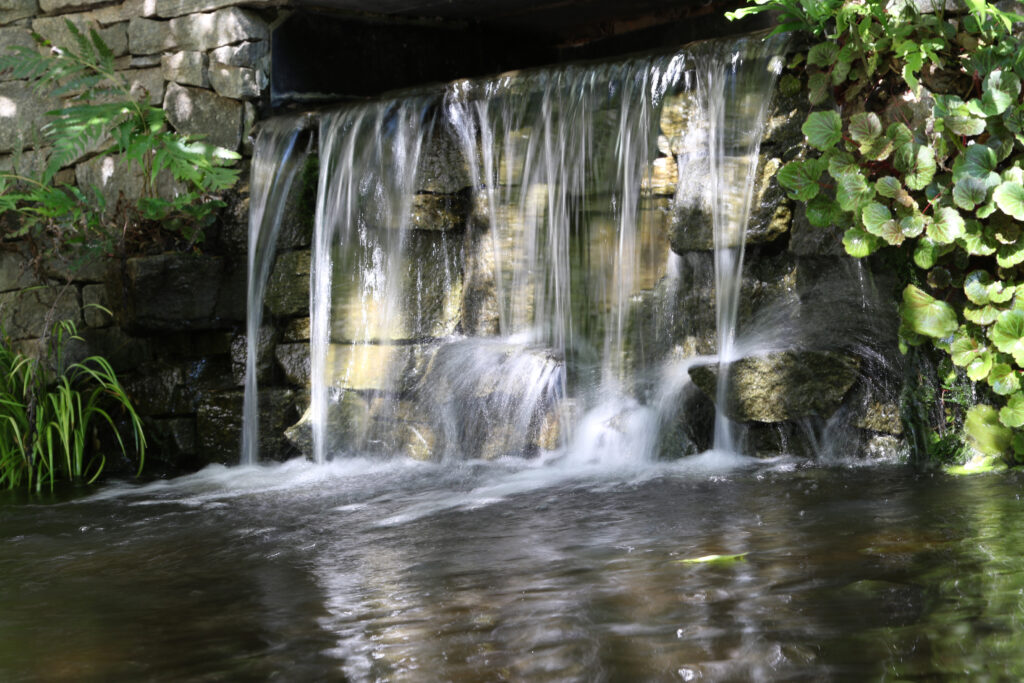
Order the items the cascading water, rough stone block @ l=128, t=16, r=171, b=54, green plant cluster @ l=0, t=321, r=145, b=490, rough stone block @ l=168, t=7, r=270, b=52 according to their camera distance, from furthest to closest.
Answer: rough stone block @ l=128, t=16, r=171, b=54 → rough stone block @ l=168, t=7, r=270, b=52 → green plant cluster @ l=0, t=321, r=145, b=490 → the cascading water

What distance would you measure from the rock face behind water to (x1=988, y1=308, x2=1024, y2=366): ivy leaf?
1.66ft

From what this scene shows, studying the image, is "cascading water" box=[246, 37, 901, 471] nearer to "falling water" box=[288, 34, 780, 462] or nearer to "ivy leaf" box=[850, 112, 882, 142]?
"falling water" box=[288, 34, 780, 462]

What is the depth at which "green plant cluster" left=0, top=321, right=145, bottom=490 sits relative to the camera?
532 cm

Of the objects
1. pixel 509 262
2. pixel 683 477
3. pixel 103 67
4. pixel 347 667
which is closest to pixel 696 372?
pixel 683 477

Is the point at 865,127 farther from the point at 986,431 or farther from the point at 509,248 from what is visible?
the point at 509,248

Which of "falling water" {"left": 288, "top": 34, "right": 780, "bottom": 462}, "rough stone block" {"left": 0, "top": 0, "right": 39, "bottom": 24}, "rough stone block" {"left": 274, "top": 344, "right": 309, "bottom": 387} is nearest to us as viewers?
"falling water" {"left": 288, "top": 34, "right": 780, "bottom": 462}

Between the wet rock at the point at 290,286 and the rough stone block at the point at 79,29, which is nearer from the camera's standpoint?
the wet rock at the point at 290,286

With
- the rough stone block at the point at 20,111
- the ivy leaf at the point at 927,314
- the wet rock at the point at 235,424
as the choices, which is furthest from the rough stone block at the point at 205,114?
the ivy leaf at the point at 927,314

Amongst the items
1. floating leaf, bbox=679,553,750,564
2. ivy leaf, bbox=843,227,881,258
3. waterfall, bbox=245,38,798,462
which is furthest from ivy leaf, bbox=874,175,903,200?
floating leaf, bbox=679,553,750,564

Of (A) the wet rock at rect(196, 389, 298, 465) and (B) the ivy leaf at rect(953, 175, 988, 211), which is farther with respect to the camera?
(A) the wet rock at rect(196, 389, 298, 465)

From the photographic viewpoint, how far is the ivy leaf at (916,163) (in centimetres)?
384

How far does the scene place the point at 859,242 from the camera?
390 cm

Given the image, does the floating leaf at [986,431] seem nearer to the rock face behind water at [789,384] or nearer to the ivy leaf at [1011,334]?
the ivy leaf at [1011,334]

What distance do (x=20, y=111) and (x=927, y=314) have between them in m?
5.04
